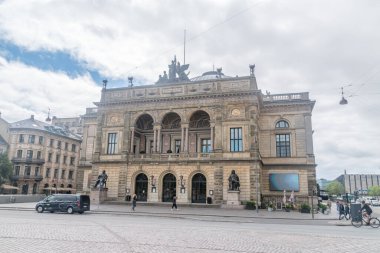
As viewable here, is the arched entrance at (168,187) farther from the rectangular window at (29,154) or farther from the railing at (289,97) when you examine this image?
the rectangular window at (29,154)

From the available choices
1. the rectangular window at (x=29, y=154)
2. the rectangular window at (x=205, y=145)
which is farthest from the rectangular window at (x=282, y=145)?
the rectangular window at (x=29, y=154)

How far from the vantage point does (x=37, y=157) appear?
215 ft

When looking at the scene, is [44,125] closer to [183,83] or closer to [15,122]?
[15,122]

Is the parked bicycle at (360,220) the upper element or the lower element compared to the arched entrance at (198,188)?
lower

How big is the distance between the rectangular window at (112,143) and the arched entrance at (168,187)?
353 inches

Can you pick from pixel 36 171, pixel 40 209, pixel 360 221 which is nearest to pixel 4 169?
pixel 36 171

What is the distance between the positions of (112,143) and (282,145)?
80.7 feet

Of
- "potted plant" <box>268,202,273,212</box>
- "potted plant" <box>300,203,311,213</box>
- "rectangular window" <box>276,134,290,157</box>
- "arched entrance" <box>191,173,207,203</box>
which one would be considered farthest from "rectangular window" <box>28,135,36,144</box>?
"potted plant" <box>300,203,311,213</box>

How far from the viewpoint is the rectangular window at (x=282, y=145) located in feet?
143

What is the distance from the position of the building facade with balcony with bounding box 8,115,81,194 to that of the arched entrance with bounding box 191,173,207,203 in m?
32.7

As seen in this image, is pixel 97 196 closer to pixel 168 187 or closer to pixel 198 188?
pixel 168 187

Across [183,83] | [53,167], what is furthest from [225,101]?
[53,167]

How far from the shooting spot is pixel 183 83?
43.4 meters

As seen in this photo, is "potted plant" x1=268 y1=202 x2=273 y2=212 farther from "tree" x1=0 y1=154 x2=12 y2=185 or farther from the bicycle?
"tree" x1=0 y1=154 x2=12 y2=185
